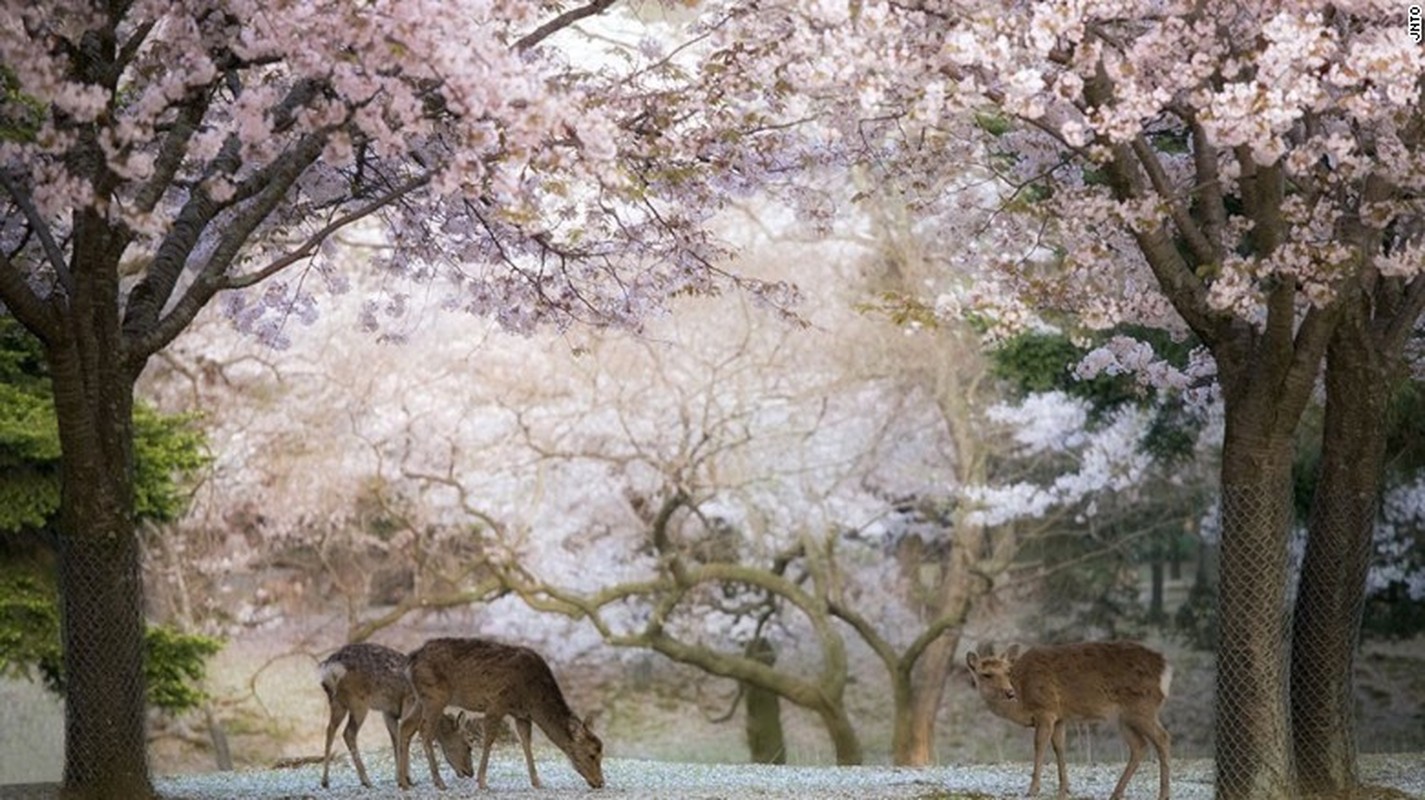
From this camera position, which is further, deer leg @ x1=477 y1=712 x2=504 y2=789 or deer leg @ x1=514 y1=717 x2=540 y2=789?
deer leg @ x1=514 y1=717 x2=540 y2=789

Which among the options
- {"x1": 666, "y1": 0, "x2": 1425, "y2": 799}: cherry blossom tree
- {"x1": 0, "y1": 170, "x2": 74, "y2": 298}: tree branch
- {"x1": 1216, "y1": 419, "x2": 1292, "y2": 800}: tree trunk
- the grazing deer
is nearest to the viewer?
{"x1": 666, "y1": 0, "x2": 1425, "y2": 799}: cherry blossom tree

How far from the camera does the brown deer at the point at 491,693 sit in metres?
10.8

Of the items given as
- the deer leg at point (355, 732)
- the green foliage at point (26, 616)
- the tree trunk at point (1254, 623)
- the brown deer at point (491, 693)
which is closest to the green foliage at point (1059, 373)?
the tree trunk at point (1254, 623)

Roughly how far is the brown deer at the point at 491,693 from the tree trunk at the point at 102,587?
5.87 feet

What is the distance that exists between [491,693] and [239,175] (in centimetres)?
314

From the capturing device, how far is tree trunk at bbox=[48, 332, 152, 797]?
29.7ft

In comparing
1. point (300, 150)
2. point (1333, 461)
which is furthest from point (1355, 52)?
point (300, 150)

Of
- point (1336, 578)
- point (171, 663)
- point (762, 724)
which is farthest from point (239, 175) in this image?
point (762, 724)

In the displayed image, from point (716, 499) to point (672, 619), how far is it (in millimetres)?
1816

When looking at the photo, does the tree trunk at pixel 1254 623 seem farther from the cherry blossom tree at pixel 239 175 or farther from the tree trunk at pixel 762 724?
the tree trunk at pixel 762 724

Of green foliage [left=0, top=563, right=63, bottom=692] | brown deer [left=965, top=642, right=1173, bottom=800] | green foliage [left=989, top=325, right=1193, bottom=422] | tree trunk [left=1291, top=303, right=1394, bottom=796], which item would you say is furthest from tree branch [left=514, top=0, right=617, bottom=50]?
green foliage [left=989, top=325, right=1193, bottom=422]

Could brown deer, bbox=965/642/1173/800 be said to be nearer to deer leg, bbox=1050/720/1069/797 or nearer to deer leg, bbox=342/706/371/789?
deer leg, bbox=1050/720/1069/797

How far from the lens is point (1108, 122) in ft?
25.4

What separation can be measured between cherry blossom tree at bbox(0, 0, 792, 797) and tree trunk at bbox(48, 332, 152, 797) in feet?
0.03
